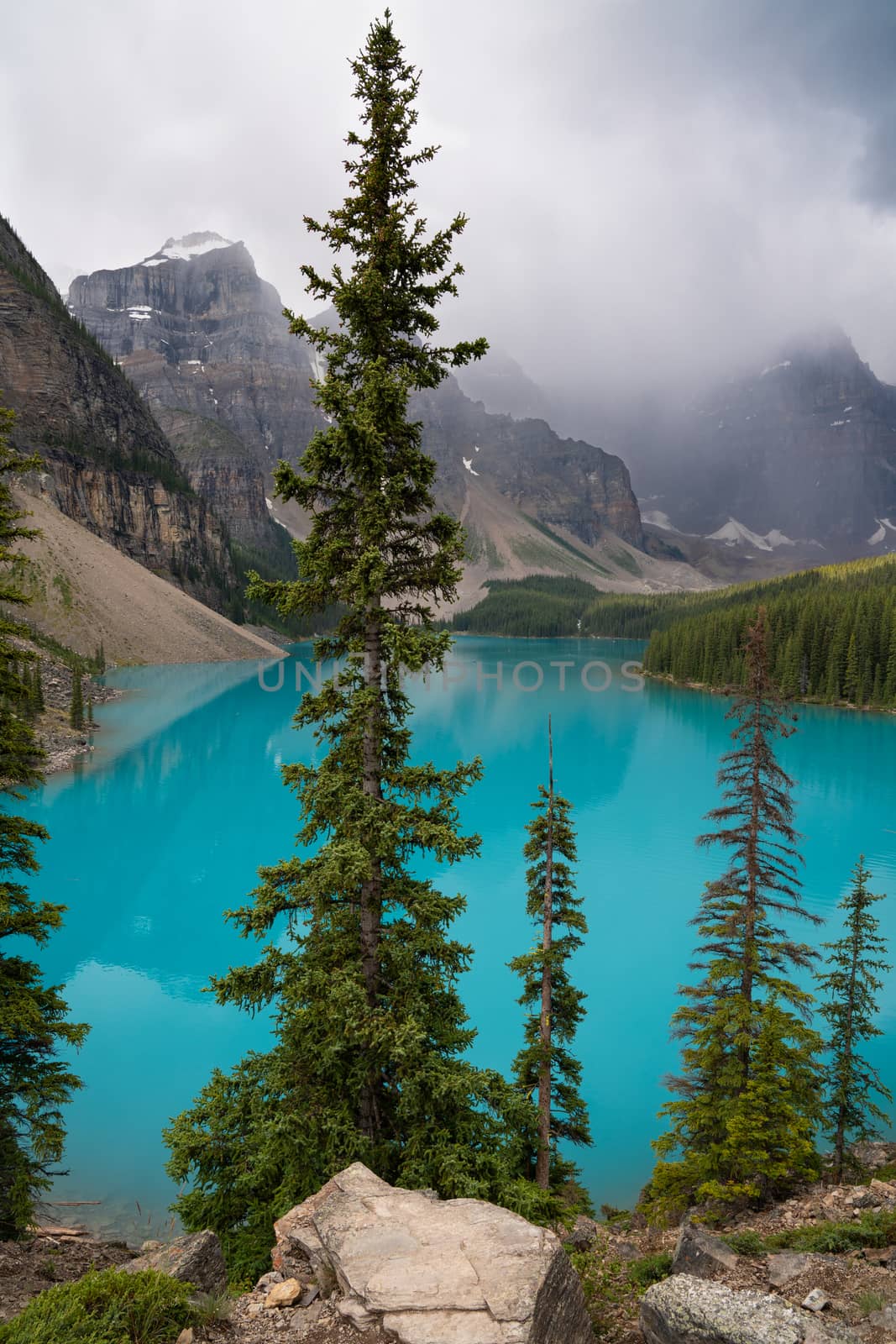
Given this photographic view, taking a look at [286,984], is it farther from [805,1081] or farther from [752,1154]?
[805,1081]

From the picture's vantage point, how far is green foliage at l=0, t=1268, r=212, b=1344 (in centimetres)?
510

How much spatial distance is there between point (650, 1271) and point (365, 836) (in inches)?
261

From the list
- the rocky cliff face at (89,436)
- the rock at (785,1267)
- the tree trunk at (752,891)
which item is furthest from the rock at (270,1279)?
the rocky cliff face at (89,436)

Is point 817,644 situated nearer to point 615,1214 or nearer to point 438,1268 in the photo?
point 615,1214

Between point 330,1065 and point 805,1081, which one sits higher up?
point 330,1065

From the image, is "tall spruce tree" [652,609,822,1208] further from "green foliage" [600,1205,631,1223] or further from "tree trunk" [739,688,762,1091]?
"green foliage" [600,1205,631,1223]

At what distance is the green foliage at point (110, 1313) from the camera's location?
5.10 meters

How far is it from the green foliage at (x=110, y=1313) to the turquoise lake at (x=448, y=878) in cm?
893

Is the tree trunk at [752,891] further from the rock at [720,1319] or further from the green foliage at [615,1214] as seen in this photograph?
the rock at [720,1319]

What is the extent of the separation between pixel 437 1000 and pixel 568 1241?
439cm

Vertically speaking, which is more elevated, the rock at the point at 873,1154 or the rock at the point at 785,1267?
the rock at the point at 785,1267

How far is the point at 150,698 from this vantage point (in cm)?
8112

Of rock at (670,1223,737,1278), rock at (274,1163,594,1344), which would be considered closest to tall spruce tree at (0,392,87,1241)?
rock at (274,1163,594,1344)

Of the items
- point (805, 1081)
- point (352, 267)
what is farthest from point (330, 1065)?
point (352, 267)
